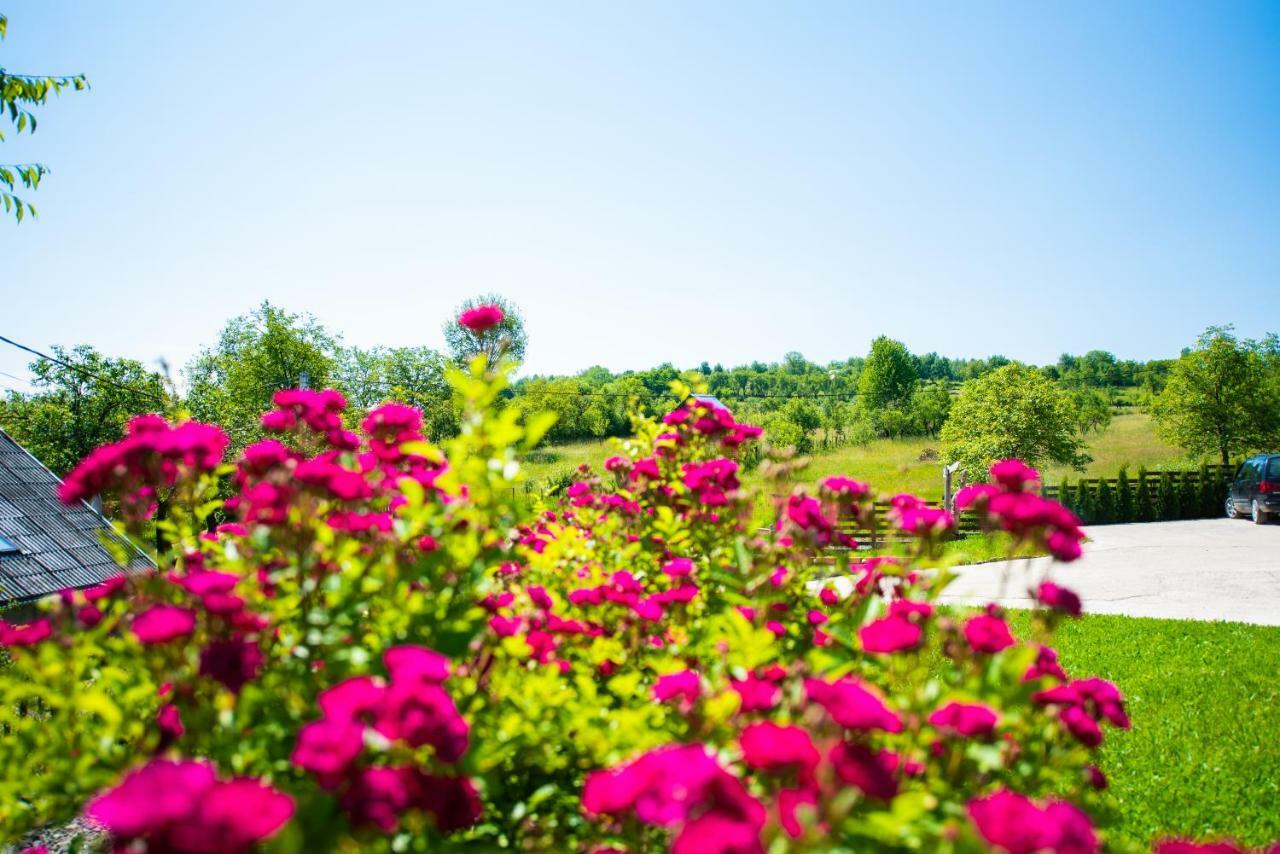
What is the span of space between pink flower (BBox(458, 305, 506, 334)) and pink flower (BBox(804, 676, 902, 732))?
163 centimetres

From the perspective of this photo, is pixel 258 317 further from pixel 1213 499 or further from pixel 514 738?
pixel 1213 499

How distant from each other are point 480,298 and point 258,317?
3524 centimetres

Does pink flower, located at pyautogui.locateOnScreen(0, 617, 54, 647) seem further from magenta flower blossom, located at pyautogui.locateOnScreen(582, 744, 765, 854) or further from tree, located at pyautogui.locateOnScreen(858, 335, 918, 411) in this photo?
tree, located at pyautogui.locateOnScreen(858, 335, 918, 411)

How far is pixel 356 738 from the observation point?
102cm

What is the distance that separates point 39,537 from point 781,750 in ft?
39.1

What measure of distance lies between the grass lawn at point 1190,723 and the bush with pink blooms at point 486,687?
1.92m

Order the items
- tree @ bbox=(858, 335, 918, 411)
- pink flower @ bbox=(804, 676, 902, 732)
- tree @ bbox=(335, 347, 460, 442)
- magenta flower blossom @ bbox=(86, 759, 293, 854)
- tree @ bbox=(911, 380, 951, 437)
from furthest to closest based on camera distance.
A: 1. tree @ bbox=(858, 335, 918, 411)
2. tree @ bbox=(911, 380, 951, 437)
3. tree @ bbox=(335, 347, 460, 442)
4. pink flower @ bbox=(804, 676, 902, 732)
5. magenta flower blossom @ bbox=(86, 759, 293, 854)

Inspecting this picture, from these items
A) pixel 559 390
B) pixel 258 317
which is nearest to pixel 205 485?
pixel 258 317

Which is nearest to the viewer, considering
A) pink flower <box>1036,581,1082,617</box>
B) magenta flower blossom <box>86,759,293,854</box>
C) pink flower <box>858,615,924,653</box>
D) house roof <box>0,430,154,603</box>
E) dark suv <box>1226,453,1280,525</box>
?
magenta flower blossom <box>86,759,293,854</box>

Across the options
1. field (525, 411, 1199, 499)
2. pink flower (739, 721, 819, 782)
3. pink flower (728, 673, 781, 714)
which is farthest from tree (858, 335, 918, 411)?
pink flower (739, 721, 819, 782)

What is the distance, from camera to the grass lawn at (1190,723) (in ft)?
12.7

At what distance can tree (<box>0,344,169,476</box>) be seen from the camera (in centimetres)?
2691

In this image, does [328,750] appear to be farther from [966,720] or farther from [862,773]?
[966,720]

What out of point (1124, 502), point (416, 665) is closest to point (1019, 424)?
point (1124, 502)
